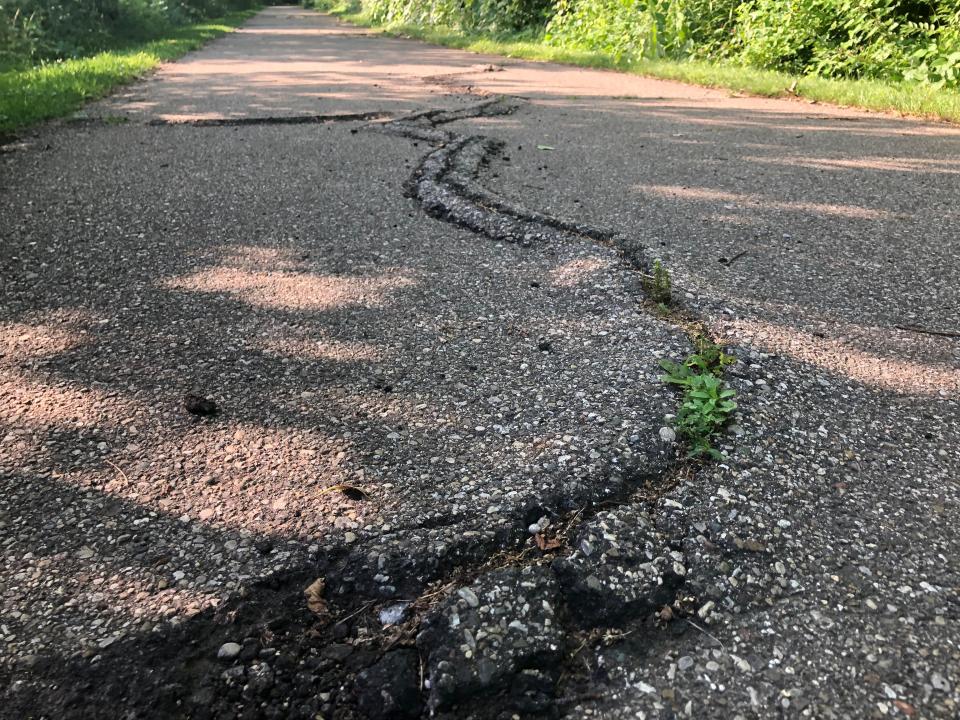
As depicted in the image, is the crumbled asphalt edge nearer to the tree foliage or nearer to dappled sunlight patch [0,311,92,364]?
dappled sunlight patch [0,311,92,364]

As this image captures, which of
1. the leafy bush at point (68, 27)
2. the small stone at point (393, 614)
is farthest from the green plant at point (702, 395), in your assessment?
the leafy bush at point (68, 27)

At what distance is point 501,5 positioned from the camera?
13.8 meters

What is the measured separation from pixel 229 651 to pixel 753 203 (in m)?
3.19

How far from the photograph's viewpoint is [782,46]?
314 inches

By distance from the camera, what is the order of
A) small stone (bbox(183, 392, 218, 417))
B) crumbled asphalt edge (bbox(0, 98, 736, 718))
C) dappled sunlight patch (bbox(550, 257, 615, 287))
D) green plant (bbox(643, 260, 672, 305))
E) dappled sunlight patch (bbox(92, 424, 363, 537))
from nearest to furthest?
crumbled asphalt edge (bbox(0, 98, 736, 718)), dappled sunlight patch (bbox(92, 424, 363, 537)), small stone (bbox(183, 392, 218, 417)), green plant (bbox(643, 260, 672, 305)), dappled sunlight patch (bbox(550, 257, 615, 287))

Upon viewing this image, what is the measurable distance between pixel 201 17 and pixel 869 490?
80.9 ft

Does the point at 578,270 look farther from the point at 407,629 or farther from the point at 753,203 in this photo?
the point at 407,629

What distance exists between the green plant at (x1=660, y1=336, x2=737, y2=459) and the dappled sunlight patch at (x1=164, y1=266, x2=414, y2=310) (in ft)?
3.52

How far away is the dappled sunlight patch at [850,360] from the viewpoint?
1.99 metres

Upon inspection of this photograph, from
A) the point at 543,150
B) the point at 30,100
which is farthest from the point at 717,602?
the point at 30,100

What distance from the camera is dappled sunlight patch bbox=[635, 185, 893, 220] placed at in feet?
11.1

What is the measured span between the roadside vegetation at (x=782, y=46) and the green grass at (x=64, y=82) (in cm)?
542

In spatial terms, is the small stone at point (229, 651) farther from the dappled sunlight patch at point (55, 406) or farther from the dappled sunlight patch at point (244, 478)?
the dappled sunlight patch at point (55, 406)

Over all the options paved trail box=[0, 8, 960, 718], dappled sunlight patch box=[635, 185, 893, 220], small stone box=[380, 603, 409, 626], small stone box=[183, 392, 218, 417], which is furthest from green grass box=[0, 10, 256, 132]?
small stone box=[380, 603, 409, 626]
